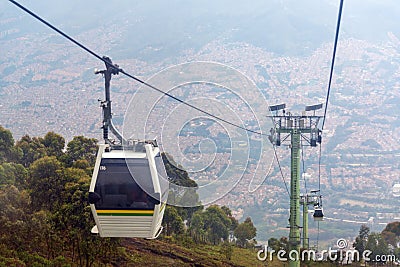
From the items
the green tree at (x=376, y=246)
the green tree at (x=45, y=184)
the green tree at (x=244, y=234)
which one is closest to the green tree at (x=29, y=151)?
the green tree at (x=45, y=184)

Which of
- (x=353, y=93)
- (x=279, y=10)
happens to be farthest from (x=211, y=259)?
(x=279, y=10)

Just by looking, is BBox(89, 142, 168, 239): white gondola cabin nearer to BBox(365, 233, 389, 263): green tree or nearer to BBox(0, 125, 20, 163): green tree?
BBox(0, 125, 20, 163): green tree

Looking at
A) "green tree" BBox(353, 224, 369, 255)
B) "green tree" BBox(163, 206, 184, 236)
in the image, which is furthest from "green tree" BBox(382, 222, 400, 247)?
"green tree" BBox(163, 206, 184, 236)

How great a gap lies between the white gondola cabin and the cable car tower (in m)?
6.35

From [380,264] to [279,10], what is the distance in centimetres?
10300

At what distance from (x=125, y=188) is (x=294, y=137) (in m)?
6.76

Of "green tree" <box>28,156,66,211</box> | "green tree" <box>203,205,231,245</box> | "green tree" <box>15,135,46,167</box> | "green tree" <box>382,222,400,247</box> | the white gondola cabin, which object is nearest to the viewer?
the white gondola cabin

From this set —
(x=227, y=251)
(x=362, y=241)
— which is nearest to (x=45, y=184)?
(x=227, y=251)

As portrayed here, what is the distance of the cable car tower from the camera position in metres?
13.6

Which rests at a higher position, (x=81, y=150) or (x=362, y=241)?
(x=81, y=150)

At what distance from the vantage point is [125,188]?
301 inches

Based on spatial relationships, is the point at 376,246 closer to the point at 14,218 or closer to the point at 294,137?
the point at 294,137

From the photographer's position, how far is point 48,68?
321 feet

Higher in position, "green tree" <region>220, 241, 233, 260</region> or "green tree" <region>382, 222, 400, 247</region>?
"green tree" <region>382, 222, 400, 247</region>
